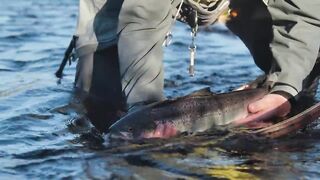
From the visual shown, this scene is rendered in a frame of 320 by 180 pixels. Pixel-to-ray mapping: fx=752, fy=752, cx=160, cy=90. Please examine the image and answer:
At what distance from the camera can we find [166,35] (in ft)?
15.9

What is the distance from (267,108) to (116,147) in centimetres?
96

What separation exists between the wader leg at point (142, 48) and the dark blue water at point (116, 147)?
411 millimetres

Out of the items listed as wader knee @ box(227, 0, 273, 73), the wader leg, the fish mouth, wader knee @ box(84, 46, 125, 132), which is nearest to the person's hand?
the fish mouth

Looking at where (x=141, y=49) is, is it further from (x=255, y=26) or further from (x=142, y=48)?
(x=255, y=26)

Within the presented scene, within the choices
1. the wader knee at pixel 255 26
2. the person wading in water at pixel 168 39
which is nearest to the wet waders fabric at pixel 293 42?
the person wading in water at pixel 168 39

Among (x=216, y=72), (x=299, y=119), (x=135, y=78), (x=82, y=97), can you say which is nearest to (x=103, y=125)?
(x=135, y=78)

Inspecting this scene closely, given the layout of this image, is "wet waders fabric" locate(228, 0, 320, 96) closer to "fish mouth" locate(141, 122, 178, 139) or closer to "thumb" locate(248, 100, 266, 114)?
"thumb" locate(248, 100, 266, 114)

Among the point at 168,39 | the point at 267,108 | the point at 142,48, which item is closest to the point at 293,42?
the point at 267,108

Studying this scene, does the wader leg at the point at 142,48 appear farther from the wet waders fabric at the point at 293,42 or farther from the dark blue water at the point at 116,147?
the wet waders fabric at the point at 293,42

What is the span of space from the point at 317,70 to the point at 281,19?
0.59 meters

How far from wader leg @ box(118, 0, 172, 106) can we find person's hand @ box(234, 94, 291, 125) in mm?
571

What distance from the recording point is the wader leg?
468 centimetres

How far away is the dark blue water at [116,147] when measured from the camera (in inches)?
157

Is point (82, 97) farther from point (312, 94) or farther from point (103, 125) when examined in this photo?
point (312, 94)
